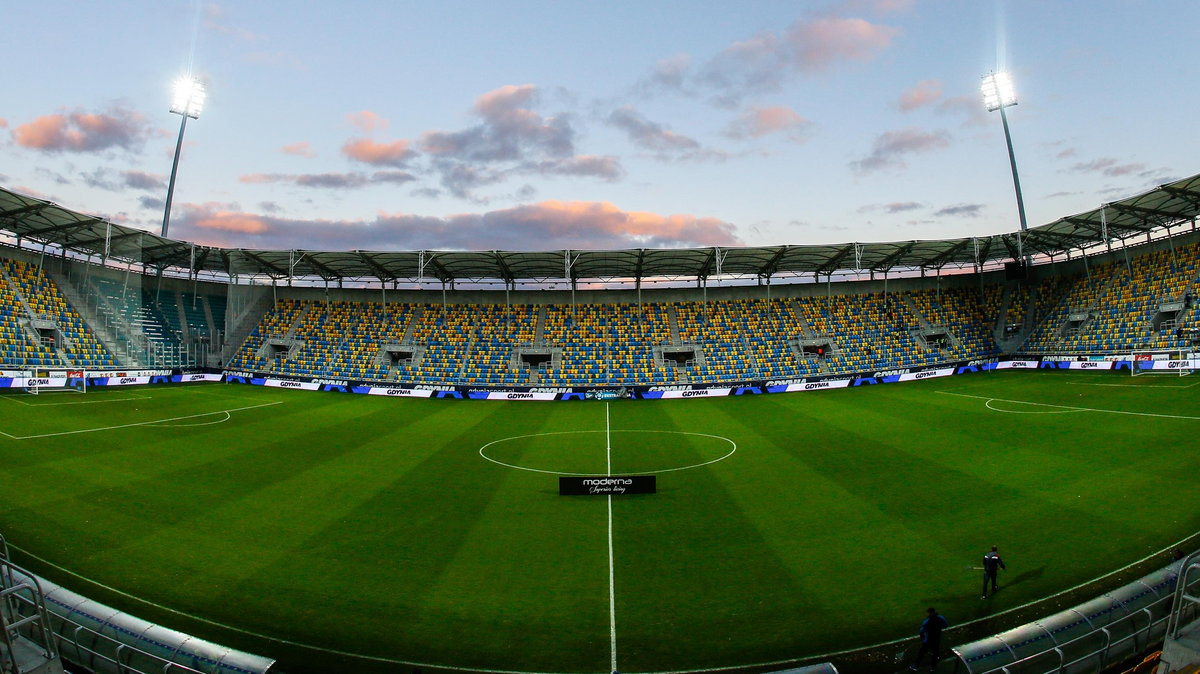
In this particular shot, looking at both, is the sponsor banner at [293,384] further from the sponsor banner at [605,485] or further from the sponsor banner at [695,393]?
the sponsor banner at [605,485]

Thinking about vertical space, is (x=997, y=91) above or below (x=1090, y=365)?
above

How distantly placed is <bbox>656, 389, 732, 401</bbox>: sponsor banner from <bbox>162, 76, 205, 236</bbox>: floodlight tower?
1704 inches

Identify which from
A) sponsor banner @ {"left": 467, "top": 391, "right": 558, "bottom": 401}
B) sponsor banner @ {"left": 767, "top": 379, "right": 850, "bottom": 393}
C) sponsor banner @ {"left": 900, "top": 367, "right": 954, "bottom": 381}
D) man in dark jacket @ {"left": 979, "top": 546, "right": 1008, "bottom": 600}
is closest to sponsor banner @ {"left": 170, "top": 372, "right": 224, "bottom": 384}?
sponsor banner @ {"left": 467, "top": 391, "right": 558, "bottom": 401}

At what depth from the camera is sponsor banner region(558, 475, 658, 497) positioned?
18.7 metres

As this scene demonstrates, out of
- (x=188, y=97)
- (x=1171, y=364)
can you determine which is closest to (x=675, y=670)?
(x=1171, y=364)

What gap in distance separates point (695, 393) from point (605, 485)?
26383 mm

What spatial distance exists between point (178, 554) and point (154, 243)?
43823mm

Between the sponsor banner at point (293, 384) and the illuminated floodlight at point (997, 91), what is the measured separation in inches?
2436

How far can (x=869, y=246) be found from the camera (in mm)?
49250

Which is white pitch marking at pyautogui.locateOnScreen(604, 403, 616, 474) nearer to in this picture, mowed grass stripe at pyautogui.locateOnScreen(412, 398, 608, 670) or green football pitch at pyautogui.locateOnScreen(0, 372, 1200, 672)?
green football pitch at pyautogui.locateOnScreen(0, 372, 1200, 672)

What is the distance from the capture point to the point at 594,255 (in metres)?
48.9

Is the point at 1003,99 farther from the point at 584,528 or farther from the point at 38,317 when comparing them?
the point at 38,317

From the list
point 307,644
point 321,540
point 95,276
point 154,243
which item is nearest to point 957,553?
point 307,644

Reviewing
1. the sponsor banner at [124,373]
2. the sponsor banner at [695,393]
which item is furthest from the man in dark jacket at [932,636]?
the sponsor banner at [124,373]
